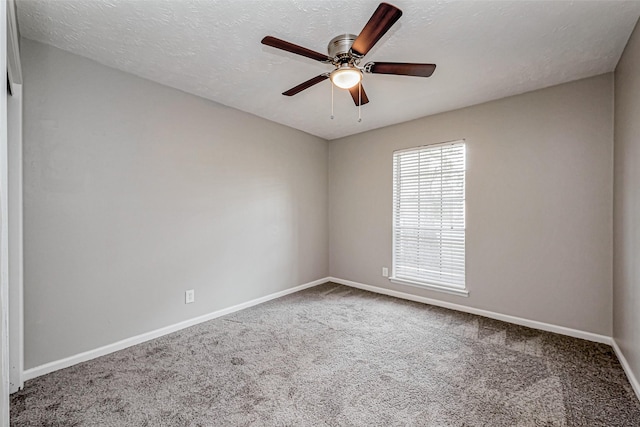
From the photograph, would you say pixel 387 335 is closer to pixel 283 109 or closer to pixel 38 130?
pixel 283 109

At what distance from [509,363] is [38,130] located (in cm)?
399

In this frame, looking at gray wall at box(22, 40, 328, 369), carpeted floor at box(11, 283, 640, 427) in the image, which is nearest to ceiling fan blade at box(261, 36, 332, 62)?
gray wall at box(22, 40, 328, 369)

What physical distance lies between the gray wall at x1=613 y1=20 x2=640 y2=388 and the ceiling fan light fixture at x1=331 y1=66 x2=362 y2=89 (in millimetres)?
1847

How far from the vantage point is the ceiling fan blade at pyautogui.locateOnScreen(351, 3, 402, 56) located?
59.9 inches

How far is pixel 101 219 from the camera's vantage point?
2508mm

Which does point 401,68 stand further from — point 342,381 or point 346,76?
point 342,381

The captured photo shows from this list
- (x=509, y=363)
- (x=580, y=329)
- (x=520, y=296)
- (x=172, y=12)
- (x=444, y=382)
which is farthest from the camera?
(x=520, y=296)

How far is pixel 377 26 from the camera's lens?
1.66 m

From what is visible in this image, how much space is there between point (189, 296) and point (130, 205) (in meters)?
1.08

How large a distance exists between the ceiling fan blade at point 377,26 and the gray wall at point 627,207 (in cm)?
174

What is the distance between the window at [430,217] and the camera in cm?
358

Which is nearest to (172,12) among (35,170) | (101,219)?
(35,170)

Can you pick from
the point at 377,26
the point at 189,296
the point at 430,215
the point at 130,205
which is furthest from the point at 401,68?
the point at 189,296

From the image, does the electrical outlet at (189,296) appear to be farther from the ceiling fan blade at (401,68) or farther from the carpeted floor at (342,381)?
the ceiling fan blade at (401,68)
